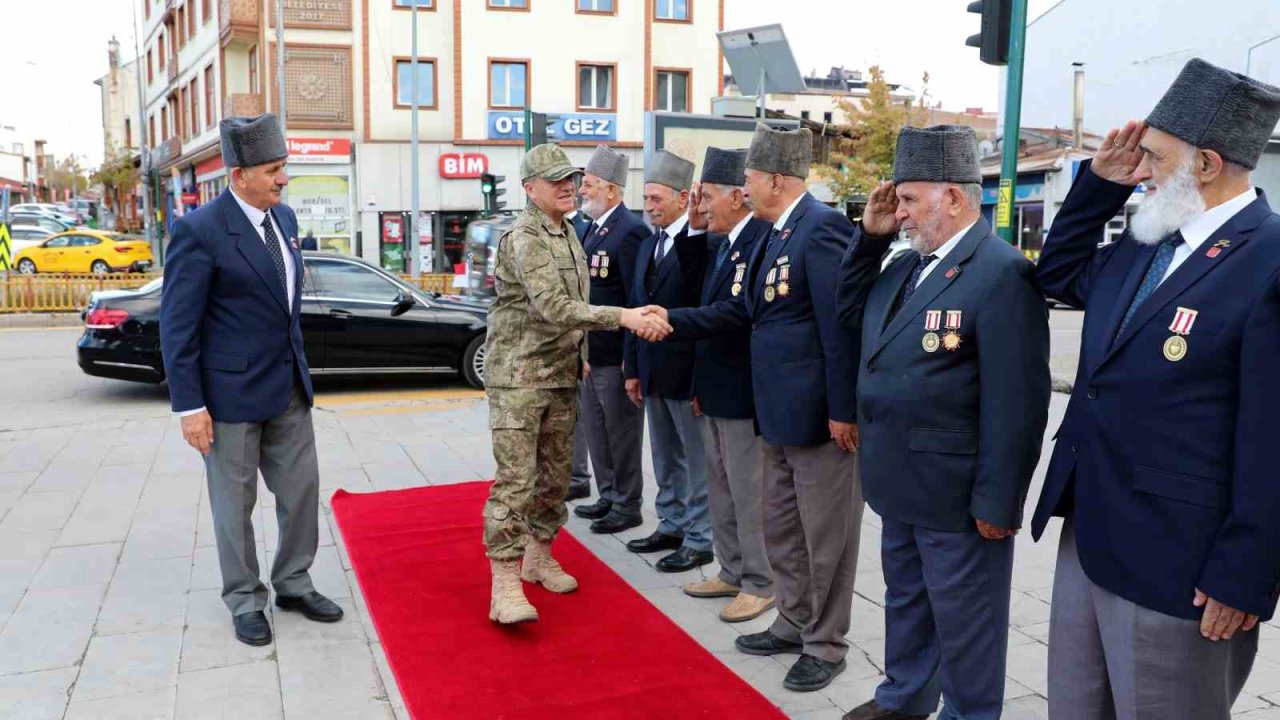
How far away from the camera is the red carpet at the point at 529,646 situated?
3807mm

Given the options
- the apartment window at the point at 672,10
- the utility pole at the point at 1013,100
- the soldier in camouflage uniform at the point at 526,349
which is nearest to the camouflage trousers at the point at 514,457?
the soldier in camouflage uniform at the point at 526,349

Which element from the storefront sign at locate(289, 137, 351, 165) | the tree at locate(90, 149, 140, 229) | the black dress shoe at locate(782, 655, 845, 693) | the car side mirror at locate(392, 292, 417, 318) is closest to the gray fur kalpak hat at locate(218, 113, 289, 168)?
the black dress shoe at locate(782, 655, 845, 693)

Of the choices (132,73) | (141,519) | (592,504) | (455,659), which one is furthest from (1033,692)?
(132,73)

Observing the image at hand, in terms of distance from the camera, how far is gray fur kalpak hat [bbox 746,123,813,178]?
420cm

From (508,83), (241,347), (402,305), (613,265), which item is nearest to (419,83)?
(508,83)

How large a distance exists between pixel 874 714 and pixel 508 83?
29242 mm

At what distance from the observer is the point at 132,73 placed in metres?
79.2

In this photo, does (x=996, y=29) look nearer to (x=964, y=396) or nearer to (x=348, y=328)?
(x=964, y=396)

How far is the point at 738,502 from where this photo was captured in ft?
15.3

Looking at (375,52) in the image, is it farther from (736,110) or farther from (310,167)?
(736,110)

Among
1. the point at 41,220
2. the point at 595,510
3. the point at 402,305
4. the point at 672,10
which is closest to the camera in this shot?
the point at 595,510

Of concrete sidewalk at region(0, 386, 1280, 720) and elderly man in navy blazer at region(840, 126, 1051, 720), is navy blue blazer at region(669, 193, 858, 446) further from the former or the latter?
concrete sidewalk at region(0, 386, 1280, 720)

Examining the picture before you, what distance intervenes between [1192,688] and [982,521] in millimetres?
751

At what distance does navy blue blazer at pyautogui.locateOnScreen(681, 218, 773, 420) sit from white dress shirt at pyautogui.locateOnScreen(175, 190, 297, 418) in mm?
1850
